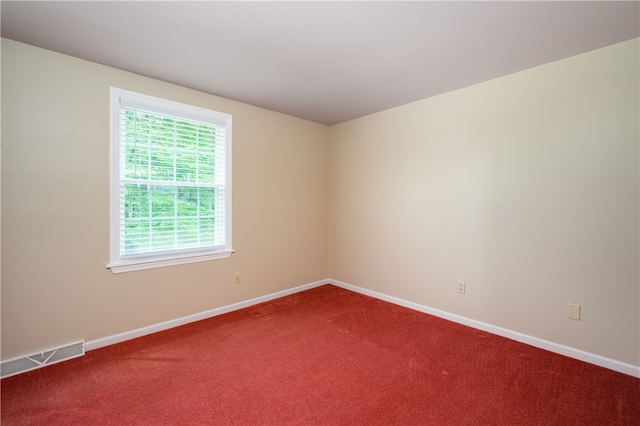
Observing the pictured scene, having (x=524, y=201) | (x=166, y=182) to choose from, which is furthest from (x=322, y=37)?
(x=524, y=201)

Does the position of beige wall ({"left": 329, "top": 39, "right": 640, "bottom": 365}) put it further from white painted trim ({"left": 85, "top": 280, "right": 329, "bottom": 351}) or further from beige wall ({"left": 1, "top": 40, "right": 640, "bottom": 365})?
white painted trim ({"left": 85, "top": 280, "right": 329, "bottom": 351})

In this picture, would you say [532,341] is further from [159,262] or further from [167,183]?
[167,183]

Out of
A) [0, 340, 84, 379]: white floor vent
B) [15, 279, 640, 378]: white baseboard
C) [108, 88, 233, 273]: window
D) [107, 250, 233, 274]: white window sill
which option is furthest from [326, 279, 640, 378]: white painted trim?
[0, 340, 84, 379]: white floor vent

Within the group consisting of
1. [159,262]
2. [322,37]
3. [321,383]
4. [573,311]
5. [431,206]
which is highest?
[322,37]

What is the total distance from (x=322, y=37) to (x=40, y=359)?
3.22 m

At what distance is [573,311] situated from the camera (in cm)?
245

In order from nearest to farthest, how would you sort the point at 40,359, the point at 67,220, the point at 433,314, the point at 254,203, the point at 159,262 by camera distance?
the point at 40,359
the point at 67,220
the point at 159,262
the point at 433,314
the point at 254,203

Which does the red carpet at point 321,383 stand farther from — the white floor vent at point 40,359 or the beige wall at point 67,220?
the beige wall at point 67,220

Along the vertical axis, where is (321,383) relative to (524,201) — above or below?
below

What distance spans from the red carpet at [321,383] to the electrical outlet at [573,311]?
1.12 feet

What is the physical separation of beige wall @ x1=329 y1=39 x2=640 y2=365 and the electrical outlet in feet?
0.14

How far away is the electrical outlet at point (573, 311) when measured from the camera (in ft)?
7.96

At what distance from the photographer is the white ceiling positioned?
1.82m

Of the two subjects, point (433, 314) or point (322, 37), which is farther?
point (433, 314)
